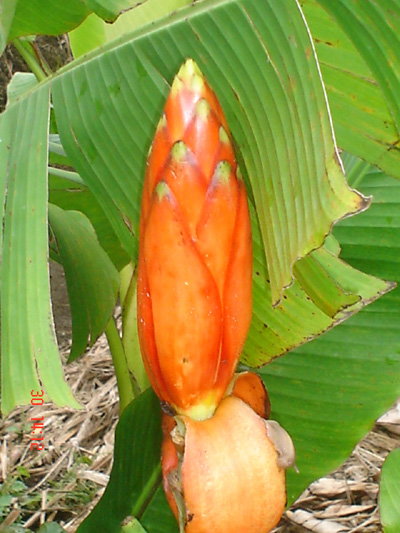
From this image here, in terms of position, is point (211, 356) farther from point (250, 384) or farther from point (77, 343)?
point (77, 343)

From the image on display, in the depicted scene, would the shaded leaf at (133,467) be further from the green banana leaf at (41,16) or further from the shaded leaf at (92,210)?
the green banana leaf at (41,16)

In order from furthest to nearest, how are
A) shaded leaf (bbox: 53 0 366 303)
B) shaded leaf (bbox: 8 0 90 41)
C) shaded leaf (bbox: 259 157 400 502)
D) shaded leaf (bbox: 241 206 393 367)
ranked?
shaded leaf (bbox: 259 157 400 502) → shaded leaf (bbox: 8 0 90 41) → shaded leaf (bbox: 241 206 393 367) → shaded leaf (bbox: 53 0 366 303)

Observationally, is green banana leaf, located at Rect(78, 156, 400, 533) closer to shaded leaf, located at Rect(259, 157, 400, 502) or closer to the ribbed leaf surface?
shaded leaf, located at Rect(259, 157, 400, 502)

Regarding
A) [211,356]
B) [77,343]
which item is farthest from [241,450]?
[77,343]

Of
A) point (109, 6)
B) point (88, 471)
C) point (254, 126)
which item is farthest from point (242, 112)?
point (88, 471)

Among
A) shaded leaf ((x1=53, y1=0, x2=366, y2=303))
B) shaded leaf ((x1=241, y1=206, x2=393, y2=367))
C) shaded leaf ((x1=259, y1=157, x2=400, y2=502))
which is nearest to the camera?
shaded leaf ((x1=53, y1=0, x2=366, y2=303))

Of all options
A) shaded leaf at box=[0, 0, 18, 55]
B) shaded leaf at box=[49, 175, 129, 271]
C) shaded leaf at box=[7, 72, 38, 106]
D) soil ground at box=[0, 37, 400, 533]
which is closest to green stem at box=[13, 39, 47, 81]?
shaded leaf at box=[7, 72, 38, 106]
